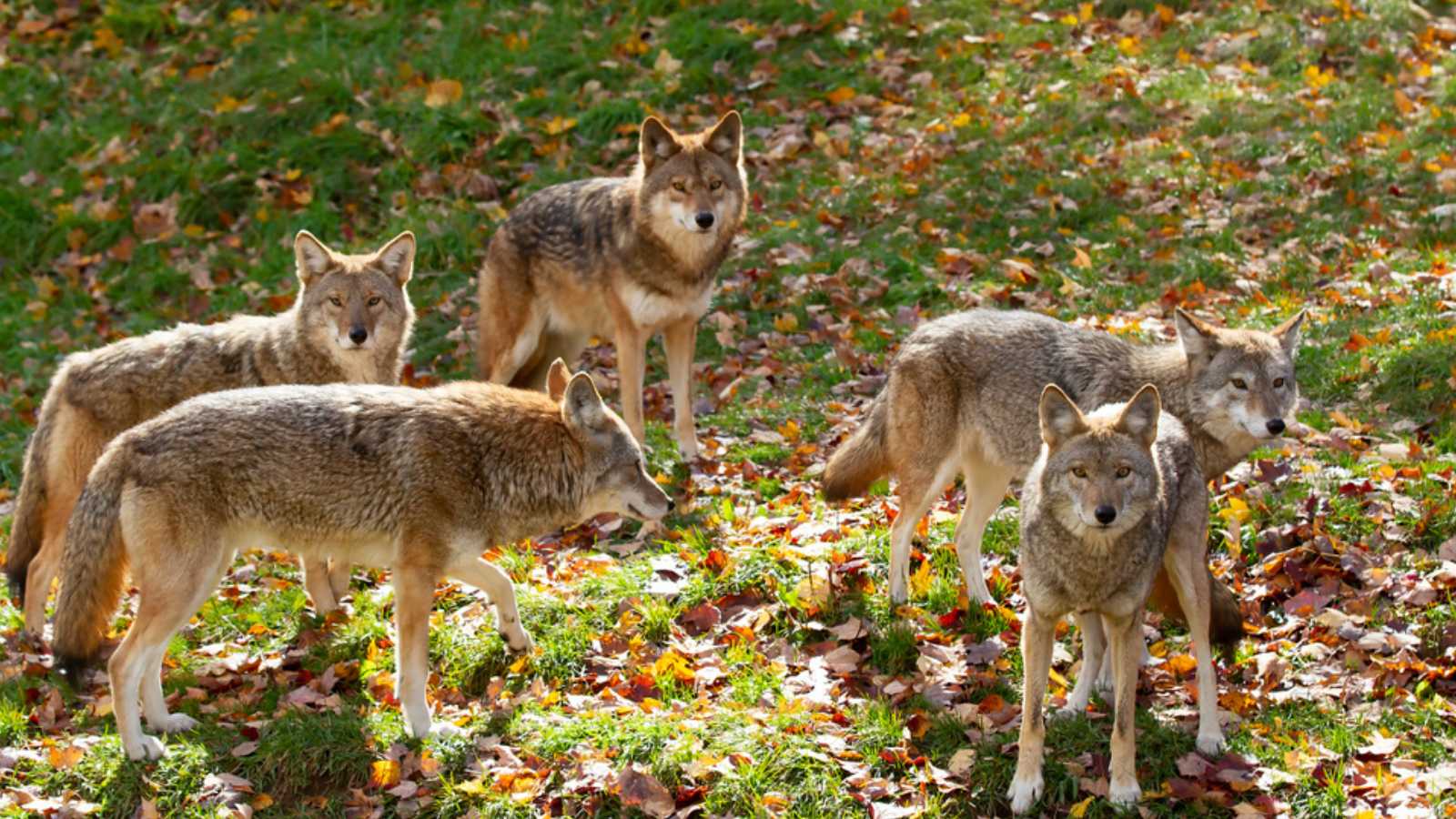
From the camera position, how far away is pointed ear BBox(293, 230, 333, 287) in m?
8.58

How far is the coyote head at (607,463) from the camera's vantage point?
721 centimetres

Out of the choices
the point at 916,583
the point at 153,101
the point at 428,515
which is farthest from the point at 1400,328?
the point at 153,101

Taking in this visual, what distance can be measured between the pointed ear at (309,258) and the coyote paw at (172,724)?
2.83 meters

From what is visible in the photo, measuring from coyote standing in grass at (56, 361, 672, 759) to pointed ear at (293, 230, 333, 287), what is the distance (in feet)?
5.31

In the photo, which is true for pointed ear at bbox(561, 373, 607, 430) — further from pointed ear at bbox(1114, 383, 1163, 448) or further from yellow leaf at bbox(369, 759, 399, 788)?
pointed ear at bbox(1114, 383, 1163, 448)

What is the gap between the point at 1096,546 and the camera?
589cm

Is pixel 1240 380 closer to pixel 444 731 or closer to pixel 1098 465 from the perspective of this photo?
pixel 1098 465

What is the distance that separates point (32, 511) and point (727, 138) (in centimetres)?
500

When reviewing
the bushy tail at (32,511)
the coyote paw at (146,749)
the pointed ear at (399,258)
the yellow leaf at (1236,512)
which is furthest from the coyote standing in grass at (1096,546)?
the bushy tail at (32,511)

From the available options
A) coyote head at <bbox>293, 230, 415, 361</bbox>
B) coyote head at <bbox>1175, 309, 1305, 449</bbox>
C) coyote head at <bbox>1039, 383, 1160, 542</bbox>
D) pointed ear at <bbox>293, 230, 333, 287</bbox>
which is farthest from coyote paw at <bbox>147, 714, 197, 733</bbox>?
coyote head at <bbox>1175, 309, 1305, 449</bbox>

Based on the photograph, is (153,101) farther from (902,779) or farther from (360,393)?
(902,779)

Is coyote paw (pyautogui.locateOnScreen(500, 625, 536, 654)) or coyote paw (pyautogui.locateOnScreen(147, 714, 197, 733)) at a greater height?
coyote paw (pyautogui.locateOnScreen(500, 625, 536, 654))

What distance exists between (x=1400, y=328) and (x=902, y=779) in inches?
217

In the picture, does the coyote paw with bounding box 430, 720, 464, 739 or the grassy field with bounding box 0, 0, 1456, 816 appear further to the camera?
the coyote paw with bounding box 430, 720, 464, 739
